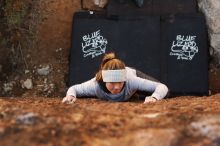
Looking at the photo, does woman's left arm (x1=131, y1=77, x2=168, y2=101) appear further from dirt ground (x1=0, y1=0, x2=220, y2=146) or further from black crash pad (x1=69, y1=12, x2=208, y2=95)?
black crash pad (x1=69, y1=12, x2=208, y2=95)

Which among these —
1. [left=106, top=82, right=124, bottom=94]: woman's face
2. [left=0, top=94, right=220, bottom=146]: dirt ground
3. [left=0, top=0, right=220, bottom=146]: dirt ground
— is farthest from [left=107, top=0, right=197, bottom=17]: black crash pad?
[left=0, top=94, right=220, bottom=146]: dirt ground

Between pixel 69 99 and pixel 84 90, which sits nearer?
pixel 69 99

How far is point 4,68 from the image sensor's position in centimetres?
725

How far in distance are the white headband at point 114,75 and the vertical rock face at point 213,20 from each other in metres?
3.54

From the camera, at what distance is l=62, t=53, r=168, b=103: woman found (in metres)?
4.05

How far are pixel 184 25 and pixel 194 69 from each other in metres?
0.58

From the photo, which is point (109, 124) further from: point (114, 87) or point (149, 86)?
point (149, 86)

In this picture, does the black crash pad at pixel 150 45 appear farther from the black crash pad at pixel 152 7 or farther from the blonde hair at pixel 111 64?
the blonde hair at pixel 111 64

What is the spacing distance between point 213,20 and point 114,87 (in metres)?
3.63

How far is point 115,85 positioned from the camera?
4.12 meters

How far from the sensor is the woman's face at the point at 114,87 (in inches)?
161

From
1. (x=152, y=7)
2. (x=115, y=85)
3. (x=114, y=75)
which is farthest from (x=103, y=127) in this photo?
(x=152, y=7)

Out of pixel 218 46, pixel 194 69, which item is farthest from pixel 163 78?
pixel 218 46

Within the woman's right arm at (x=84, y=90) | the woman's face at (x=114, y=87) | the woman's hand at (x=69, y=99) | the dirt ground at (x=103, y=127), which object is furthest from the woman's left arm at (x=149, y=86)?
the dirt ground at (x=103, y=127)
